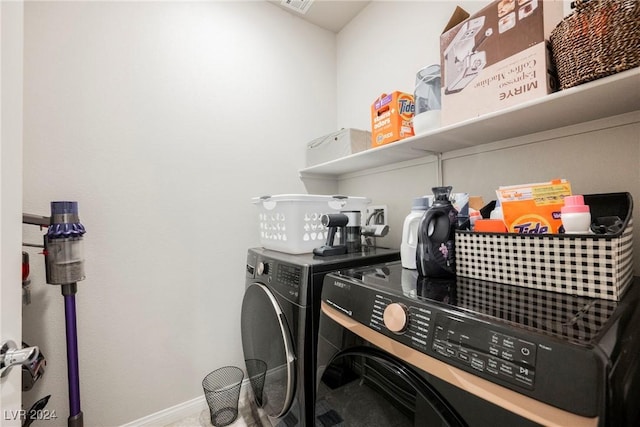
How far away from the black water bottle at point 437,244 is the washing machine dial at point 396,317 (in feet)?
0.98

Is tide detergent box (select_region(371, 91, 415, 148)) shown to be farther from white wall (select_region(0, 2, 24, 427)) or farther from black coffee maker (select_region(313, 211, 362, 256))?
white wall (select_region(0, 2, 24, 427))

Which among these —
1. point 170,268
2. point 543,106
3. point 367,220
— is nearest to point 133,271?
point 170,268

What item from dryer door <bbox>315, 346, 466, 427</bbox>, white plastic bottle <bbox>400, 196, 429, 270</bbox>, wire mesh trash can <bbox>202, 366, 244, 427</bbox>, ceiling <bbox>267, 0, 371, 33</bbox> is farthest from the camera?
ceiling <bbox>267, 0, 371, 33</bbox>

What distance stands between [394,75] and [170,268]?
1.73m

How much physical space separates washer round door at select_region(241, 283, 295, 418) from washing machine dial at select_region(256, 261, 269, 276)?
0.19ft

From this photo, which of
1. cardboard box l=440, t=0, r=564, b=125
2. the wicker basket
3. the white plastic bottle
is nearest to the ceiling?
cardboard box l=440, t=0, r=564, b=125

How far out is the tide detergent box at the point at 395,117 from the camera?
1.21 metres

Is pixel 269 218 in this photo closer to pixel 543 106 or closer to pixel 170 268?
pixel 170 268

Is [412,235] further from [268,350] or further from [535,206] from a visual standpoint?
[268,350]

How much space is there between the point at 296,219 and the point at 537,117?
1000 mm

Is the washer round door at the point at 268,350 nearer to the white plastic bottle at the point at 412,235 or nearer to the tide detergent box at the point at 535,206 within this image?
the white plastic bottle at the point at 412,235

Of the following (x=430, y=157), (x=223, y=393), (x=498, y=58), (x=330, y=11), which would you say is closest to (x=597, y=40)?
(x=498, y=58)

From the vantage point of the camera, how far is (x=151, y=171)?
1392 mm

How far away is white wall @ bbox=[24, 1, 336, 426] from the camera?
1.17 meters
